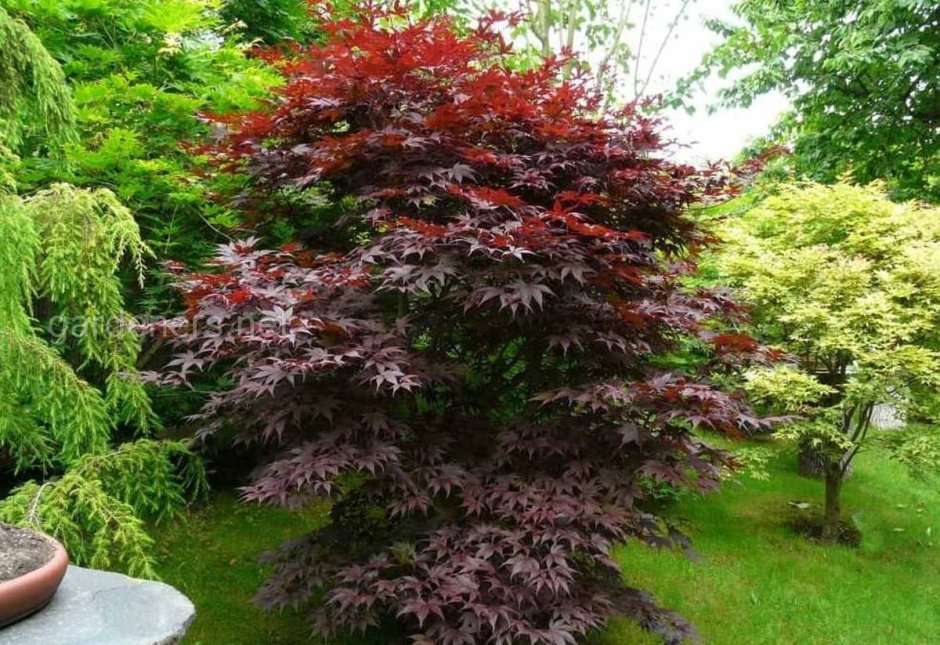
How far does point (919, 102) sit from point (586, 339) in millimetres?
7893

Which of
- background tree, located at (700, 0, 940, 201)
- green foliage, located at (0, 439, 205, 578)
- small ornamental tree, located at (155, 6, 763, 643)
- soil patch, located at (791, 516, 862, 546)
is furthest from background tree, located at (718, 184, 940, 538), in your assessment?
green foliage, located at (0, 439, 205, 578)

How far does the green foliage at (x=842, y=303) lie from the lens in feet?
15.1

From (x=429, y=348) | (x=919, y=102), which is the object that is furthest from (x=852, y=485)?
(x=429, y=348)

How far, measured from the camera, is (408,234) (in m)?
2.74

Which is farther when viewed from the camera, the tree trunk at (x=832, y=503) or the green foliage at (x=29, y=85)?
the tree trunk at (x=832, y=503)

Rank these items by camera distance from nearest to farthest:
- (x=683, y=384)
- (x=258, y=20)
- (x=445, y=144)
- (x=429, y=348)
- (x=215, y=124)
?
(x=683, y=384)
(x=445, y=144)
(x=429, y=348)
(x=215, y=124)
(x=258, y=20)

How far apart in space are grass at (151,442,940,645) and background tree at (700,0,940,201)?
4.86 metres

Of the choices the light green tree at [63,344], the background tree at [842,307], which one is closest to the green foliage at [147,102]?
the light green tree at [63,344]

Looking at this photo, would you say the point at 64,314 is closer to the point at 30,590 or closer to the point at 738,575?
the point at 30,590

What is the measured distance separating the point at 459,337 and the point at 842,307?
316 centimetres

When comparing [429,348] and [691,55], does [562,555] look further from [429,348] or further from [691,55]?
[691,55]

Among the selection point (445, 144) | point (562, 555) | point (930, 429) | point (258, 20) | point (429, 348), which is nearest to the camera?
point (562, 555)

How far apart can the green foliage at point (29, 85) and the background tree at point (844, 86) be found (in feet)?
24.7

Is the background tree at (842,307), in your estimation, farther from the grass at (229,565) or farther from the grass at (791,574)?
the grass at (229,565)
